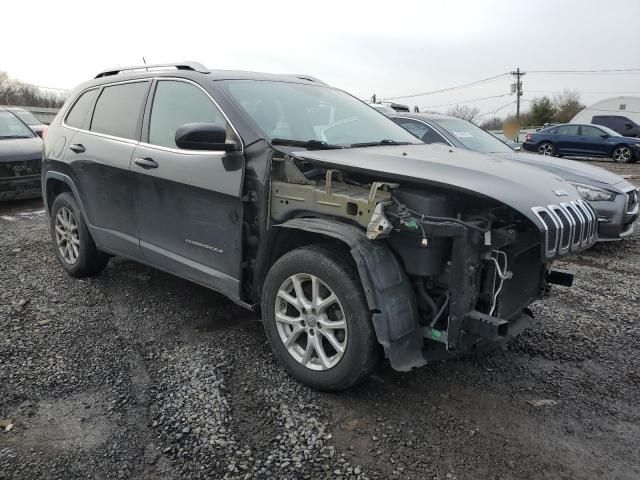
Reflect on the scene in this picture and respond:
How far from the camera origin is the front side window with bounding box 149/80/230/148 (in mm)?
3667

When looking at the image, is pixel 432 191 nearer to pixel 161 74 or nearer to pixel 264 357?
pixel 264 357

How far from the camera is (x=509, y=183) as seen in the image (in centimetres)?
276

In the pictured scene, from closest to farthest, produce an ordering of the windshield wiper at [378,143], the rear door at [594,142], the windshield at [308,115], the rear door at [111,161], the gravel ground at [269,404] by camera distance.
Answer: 1. the gravel ground at [269,404]
2. the windshield at [308,115]
3. the windshield wiper at [378,143]
4. the rear door at [111,161]
5. the rear door at [594,142]

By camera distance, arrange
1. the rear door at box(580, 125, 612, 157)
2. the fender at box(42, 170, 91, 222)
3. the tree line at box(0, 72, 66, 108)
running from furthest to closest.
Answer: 1. the tree line at box(0, 72, 66, 108)
2. the rear door at box(580, 125, 612, 157)
3. the fender at box(42, 170, 91, 222)

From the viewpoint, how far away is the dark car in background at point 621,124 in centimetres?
2369

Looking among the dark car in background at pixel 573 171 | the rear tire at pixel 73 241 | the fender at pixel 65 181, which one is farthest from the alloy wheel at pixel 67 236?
the dark car in background at pixel 573 171

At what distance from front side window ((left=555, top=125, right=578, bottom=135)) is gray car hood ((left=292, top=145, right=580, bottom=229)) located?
61.5 feet

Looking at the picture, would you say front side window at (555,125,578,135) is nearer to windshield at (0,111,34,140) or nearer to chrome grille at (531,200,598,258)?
windshield at (0,111,34,140)

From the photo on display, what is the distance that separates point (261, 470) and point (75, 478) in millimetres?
837

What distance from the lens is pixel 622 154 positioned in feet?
62.2

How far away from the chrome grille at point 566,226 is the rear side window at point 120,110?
306cm

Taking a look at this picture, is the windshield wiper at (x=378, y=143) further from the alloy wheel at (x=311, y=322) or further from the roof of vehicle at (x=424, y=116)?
the roof of vehicle at (x=424, y=116)

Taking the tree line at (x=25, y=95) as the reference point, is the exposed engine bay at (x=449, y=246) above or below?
below

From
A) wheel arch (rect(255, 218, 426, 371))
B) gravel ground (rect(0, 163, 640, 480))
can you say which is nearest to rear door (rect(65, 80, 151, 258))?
gravel ground (rect(0, 163, 640, 480))
